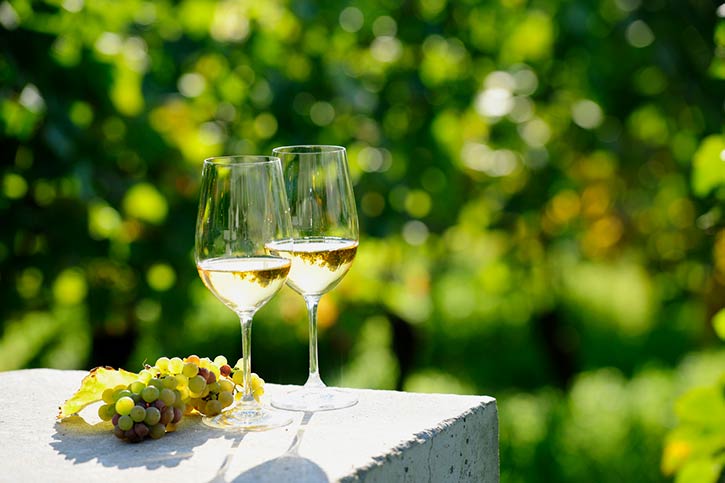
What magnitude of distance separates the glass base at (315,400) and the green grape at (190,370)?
0.63 ft

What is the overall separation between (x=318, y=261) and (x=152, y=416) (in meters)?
0.37

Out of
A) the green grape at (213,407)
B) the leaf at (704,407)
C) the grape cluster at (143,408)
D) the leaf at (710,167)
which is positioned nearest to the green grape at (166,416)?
the grape cluster at (143,408)

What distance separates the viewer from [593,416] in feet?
16.3

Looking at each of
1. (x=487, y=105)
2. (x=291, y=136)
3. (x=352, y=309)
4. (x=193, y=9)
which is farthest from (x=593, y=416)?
(x=193, y=9)

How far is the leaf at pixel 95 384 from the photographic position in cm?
160

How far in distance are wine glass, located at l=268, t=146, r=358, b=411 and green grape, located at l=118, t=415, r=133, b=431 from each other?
30 centimetres

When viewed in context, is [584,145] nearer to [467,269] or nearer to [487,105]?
[487,105]

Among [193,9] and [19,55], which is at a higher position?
[193,9]

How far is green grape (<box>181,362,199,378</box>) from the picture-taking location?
1587 mm

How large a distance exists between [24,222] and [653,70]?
3.36 m

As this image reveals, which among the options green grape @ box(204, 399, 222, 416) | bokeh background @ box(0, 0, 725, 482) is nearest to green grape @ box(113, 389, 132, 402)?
green grape @ box(204, 399, 222, 416)

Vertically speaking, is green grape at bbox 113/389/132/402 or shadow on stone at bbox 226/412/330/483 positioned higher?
green grape at bbox 113/389/132/402

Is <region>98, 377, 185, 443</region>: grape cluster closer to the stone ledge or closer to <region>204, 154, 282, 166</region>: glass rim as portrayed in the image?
the stone ledge

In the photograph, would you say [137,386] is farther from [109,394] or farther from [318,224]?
[318,224]
